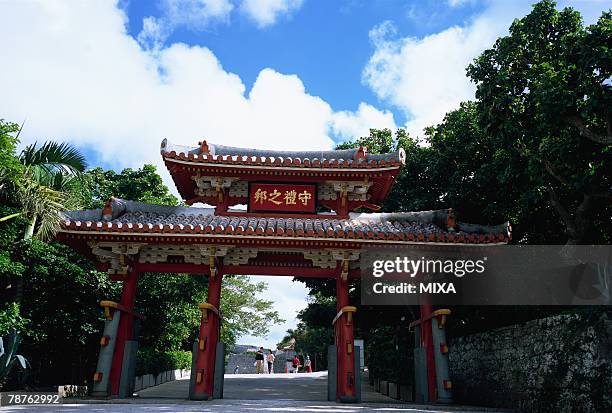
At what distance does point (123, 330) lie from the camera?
1170 cm

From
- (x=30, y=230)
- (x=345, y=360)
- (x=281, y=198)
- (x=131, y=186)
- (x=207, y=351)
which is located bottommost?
(x=345, y=360)

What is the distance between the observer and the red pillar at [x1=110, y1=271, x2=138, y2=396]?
11.3 m

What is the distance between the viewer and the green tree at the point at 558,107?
439 inches

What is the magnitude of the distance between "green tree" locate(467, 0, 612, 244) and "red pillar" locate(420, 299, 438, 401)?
449 centimetres

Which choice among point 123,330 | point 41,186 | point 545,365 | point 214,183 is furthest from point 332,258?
point 41,186

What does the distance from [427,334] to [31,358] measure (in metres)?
13.8

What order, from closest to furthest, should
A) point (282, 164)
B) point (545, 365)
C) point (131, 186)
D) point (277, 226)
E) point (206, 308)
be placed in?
point (545, 365) → point (206, 308) → point (277, 226) → point (282, 164) → point (131, 186)

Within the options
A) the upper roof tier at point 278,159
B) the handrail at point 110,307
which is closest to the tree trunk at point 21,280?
the handrail at point 110,307

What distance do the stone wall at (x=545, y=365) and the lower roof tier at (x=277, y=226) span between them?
236 cm

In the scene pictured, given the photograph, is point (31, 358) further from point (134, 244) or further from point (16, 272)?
point (134, 244)

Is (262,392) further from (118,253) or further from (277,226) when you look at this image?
(118,253)

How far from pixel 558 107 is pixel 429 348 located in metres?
6.38

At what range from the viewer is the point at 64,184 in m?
15.6

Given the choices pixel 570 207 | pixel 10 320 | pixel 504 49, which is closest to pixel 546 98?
pixel 504 49
